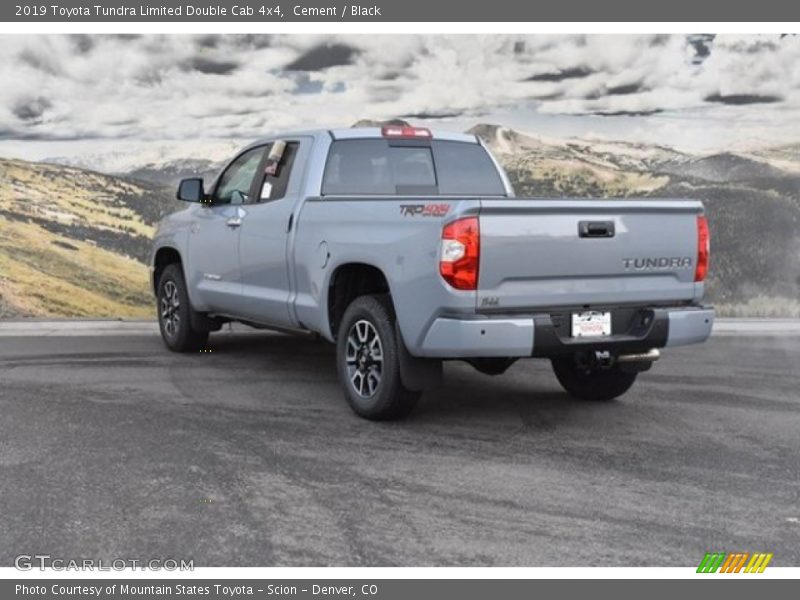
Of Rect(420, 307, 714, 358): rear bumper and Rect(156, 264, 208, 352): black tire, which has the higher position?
Rect(420, 307, 714, 358): rear bumper

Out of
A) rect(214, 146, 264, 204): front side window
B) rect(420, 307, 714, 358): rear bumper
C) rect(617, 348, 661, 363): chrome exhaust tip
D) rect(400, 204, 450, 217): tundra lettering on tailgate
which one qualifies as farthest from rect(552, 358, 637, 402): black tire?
rect(214, 146, 264, 204): front side window

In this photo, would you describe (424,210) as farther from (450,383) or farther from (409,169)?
(450,383)

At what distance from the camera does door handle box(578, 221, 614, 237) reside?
6.02 m

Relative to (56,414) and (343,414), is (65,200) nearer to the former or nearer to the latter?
(56,414)

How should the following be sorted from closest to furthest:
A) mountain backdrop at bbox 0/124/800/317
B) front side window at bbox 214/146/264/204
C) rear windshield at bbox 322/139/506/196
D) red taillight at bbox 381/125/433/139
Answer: rear windshield at bbox 322/139/506/196
red taillight at bbox 381/125/433/139
front side window at bbox 214/146/264/204
mountain backdrop at bbox 0/124/800/317

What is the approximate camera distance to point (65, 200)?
41.3ft

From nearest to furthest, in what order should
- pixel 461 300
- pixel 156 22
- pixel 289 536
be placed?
pixel 289 536 < pixel 461 300 < pixel 156 22

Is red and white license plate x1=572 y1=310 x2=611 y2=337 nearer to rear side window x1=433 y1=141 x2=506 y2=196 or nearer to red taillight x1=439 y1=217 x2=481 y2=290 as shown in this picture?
red taillight x1=439 y1=217 x2=481 y2=290

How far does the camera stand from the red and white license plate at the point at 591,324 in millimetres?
6039

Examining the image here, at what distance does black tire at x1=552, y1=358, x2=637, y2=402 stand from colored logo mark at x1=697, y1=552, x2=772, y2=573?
2.99m

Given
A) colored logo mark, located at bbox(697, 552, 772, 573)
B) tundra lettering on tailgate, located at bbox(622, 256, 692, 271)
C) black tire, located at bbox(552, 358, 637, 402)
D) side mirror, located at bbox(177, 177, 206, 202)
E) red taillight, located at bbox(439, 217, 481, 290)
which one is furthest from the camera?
side mirror, located at bbox(177, 177, 206, 202)

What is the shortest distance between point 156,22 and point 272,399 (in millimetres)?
6267

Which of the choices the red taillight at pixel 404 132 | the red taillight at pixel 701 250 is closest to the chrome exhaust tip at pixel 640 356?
the red taillight at pixel 701 250

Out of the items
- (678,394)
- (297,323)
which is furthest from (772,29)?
(297,323)
